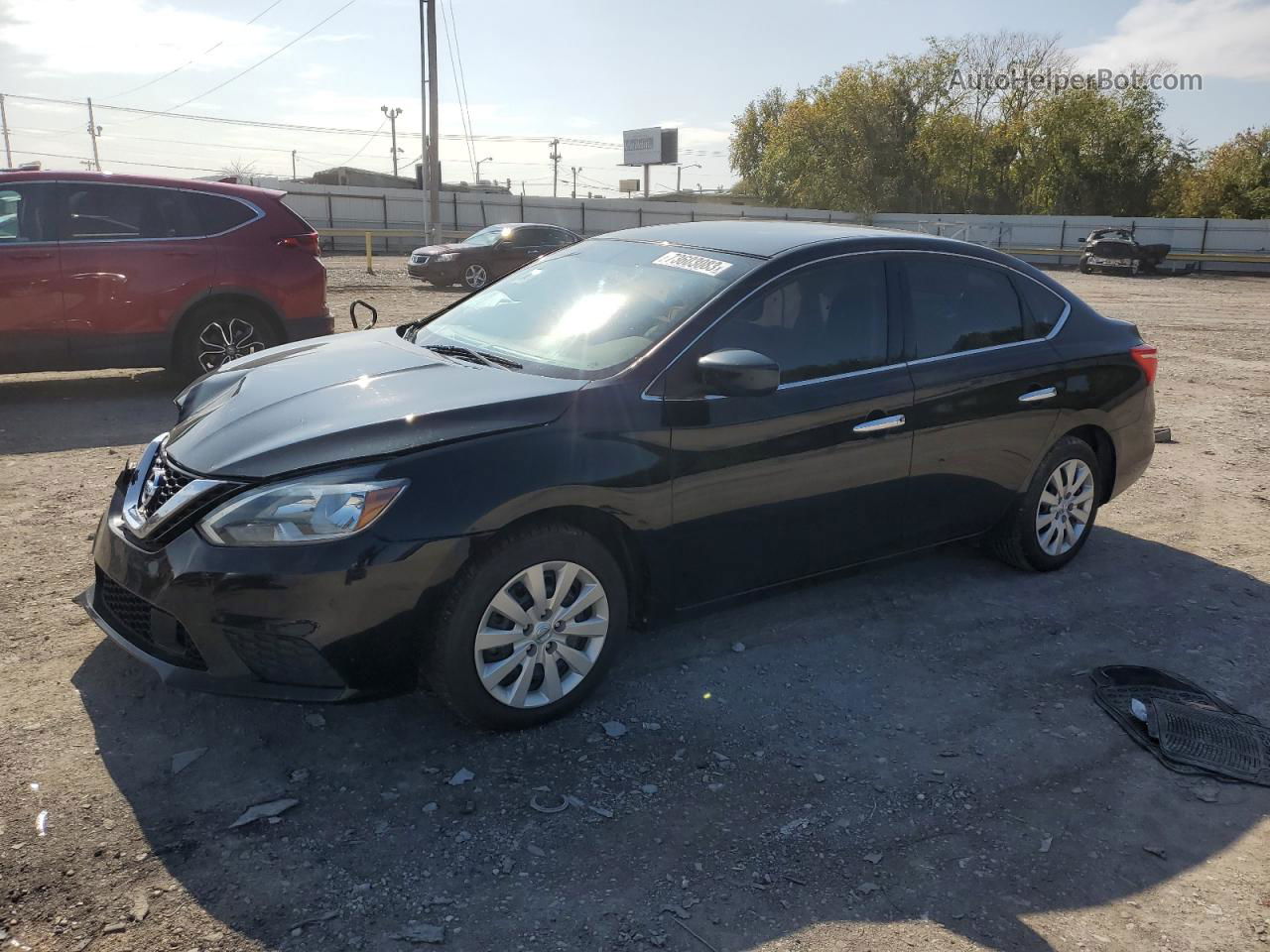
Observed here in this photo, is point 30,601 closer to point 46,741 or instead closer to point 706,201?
point 46,741

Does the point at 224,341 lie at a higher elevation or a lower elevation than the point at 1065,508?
higher

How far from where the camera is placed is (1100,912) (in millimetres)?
2830

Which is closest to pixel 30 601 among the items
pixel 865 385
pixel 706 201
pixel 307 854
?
pixel 307 854

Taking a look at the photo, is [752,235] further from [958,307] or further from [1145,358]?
[1145,358]

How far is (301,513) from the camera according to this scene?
313cm

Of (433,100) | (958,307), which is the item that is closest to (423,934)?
(958,307)

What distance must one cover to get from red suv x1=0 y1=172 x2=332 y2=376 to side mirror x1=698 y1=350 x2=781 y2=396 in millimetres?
6191

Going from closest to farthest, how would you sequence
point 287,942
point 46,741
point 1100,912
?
point 287,942, point 1100,912, point 46,741

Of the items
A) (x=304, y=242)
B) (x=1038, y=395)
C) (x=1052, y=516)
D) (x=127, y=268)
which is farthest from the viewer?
(x=304, y=242)

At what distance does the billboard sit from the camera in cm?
6988

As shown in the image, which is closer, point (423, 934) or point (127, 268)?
point (423, 934)

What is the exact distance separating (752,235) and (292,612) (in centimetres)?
263

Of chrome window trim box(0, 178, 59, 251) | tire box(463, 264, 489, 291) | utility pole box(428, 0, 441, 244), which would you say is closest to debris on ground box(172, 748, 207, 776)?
chrome window trim box(0, 178, 59, 251)

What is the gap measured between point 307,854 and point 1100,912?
2253 mm
